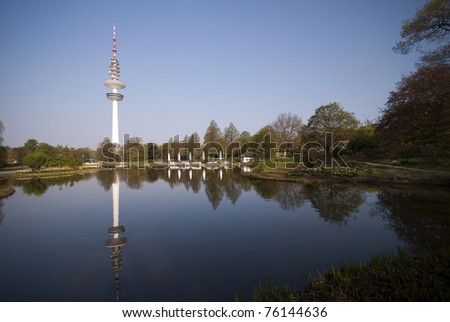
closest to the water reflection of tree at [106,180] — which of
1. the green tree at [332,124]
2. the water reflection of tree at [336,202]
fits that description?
the water reflection of tree at [336,202]

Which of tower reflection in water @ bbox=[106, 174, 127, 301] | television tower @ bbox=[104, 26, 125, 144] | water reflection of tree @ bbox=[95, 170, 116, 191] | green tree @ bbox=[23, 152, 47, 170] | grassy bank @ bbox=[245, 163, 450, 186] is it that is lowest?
tower reflection in water @ bbox=[106, 174, 127, 301]

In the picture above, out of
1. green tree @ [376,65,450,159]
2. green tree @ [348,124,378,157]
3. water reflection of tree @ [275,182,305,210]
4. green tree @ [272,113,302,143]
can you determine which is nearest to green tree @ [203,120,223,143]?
green tree @ [272,113,302,143]

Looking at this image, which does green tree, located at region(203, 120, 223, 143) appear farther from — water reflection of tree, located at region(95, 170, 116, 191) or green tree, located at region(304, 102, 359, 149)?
water reflection of tree, located at region(95, 170, 116, 191)

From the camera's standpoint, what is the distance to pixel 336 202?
1505cm

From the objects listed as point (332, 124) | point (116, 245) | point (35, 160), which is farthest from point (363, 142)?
point (35, 160)

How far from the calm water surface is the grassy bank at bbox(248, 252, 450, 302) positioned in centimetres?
85

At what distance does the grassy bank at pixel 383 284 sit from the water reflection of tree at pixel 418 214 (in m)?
3.03

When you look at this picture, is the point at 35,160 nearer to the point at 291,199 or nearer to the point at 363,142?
the point at 291,199

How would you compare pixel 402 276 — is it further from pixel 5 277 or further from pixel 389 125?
pixel 389 125

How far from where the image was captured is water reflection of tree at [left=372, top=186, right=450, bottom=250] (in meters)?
8.26

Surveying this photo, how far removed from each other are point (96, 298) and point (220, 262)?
11.0 ft

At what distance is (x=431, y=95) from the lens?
19.2 metres

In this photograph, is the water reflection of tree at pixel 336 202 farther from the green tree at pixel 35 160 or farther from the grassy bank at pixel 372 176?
the green tree at pixel 35 160

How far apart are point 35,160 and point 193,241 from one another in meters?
44.3
